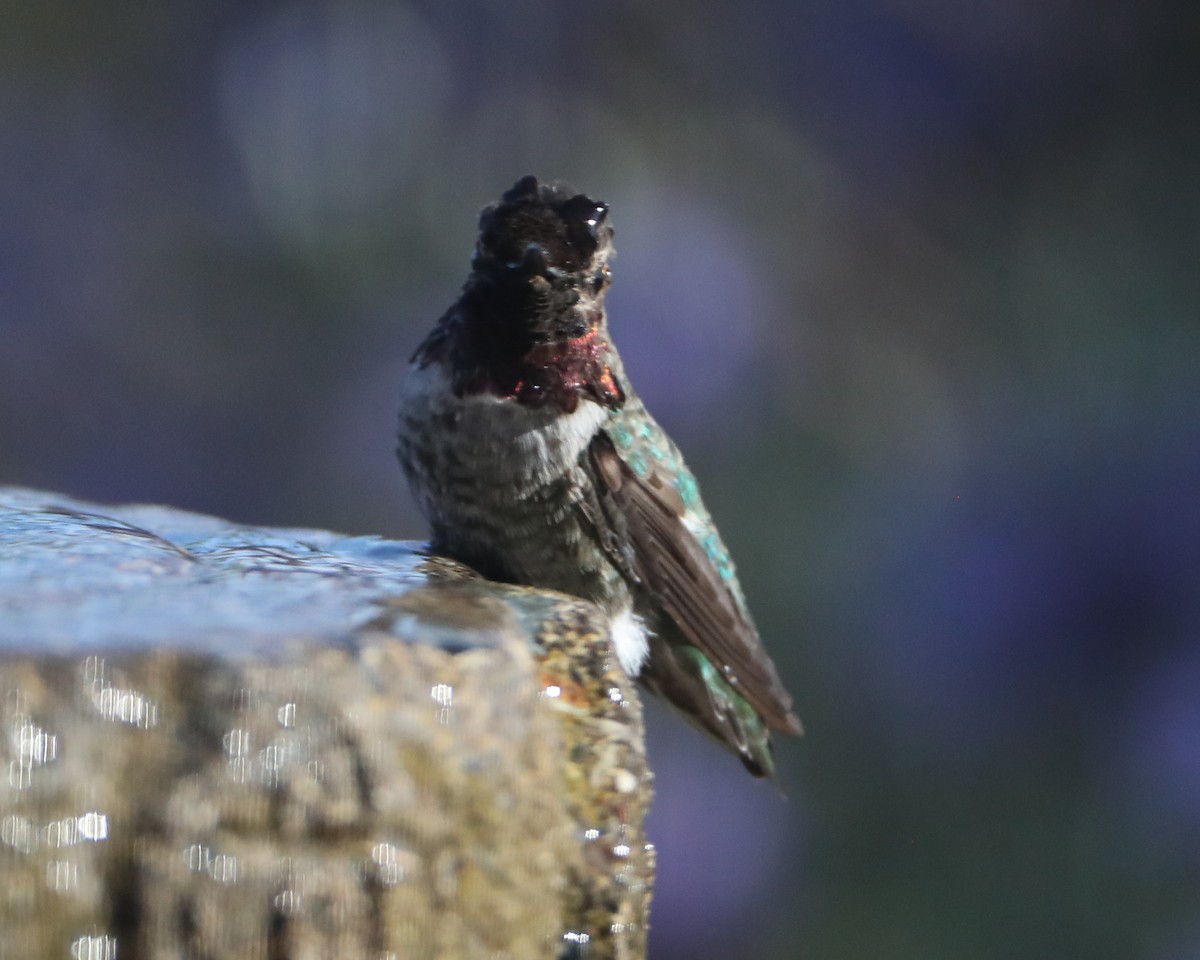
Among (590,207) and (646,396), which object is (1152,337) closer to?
(646,396)


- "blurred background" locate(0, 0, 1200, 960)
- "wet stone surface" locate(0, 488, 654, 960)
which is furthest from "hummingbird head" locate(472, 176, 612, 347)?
"blurred background" locate(0, 0, 1200, 960)

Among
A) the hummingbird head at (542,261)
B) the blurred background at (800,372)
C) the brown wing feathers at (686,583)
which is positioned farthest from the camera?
the blurred background at (800,372)

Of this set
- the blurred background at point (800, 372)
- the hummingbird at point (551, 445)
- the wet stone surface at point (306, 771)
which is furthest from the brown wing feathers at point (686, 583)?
the blurred background at point (800, 372)

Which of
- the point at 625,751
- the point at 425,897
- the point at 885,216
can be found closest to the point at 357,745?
the point at 425,897

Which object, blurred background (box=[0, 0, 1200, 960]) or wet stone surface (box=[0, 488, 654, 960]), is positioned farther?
Answer: blurred background (box=[0, 0, 1200, 960])

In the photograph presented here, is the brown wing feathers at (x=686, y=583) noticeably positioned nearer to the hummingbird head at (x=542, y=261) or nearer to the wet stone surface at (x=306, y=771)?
the hummingbird head at (x=542, y=261)

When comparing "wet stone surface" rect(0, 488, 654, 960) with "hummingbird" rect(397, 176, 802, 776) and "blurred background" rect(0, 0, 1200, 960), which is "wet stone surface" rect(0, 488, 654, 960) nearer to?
"hummingbird" rect(397, 176, 802, 776)

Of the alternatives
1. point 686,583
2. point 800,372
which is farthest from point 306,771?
point 800,372
